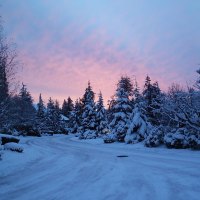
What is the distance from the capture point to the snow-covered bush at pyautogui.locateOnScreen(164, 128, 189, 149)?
21969 mm

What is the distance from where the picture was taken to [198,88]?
2336 cm

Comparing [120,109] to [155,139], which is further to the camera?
[120,109]

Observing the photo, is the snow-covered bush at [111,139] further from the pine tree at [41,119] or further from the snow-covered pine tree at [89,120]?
the pine tree at [41,119]

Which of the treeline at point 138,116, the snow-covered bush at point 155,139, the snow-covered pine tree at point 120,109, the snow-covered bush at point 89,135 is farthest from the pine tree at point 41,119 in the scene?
the snow-covered bush at point 155,139

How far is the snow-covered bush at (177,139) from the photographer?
22.0 meters

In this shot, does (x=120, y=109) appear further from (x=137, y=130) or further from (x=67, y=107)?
(x=67, y=107)

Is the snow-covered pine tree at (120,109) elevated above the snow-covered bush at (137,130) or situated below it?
above

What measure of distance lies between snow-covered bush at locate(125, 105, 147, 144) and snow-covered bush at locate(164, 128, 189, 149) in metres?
8.48

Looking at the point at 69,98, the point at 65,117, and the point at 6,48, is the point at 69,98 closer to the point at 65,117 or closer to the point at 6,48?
the point at 65,117

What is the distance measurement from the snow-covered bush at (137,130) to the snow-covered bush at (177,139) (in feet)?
27.8

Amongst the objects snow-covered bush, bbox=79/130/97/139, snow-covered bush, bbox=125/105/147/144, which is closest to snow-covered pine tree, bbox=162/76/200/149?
snow-covered bush, bbox=125/105/147/144

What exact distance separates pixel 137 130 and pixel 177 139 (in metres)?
10.7

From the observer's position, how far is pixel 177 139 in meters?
22.2

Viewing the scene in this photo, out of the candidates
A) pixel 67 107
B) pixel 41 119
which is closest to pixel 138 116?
pixel 41 119
